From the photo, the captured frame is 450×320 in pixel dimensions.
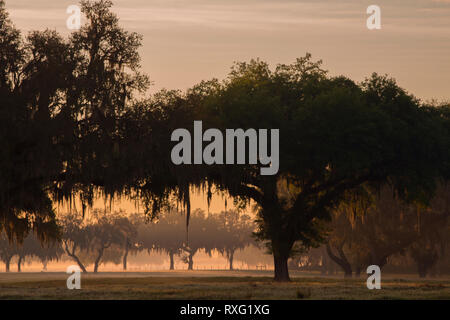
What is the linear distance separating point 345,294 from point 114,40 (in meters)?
19.6

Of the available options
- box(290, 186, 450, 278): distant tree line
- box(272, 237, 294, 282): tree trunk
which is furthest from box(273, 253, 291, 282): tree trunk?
box(290, 186, 450, 278): distant tree line

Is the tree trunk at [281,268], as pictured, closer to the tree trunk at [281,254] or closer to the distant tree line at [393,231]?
the tree trunk at [281,254]

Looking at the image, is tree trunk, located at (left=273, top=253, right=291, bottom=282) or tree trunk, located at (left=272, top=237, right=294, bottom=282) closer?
tree trunk, located at (left=272, top=237, right=294, bottom=282)

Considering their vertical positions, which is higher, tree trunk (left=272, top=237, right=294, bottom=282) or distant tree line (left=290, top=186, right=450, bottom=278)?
distant tree line (left=290, top=186, right=450, bottom=278)

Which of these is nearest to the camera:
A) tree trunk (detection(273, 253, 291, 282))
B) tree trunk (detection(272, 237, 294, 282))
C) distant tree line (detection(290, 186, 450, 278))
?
tree trunk (detection(272, 237, 294, 282))

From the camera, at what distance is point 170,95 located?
5034 cm

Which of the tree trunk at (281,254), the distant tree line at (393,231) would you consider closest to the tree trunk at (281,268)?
the tree trunk at (281,254)

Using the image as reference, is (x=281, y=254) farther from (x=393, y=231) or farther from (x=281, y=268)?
(x=393, y=231)

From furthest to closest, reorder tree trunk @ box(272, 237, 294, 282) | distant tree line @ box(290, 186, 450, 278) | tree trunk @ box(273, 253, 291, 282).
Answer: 1. distant tree line @ box(290, 186, 450, 278)
2. tree trunk @ box(273, 253, 291, 282)
3. tree trunk @ box(272, 237, 294, 282)

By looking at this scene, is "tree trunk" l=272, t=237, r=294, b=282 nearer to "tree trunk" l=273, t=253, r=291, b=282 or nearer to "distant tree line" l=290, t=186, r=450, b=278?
"tree trunk" l=273, t=253, r=291, b=282

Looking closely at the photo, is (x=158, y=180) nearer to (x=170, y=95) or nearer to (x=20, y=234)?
(x=170, y=95)

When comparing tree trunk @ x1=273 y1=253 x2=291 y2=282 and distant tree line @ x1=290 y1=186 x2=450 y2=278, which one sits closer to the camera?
tree trunk @ x1=273 y1=253 x2=291 y2=282

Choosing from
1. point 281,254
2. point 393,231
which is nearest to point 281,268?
point 281,254
